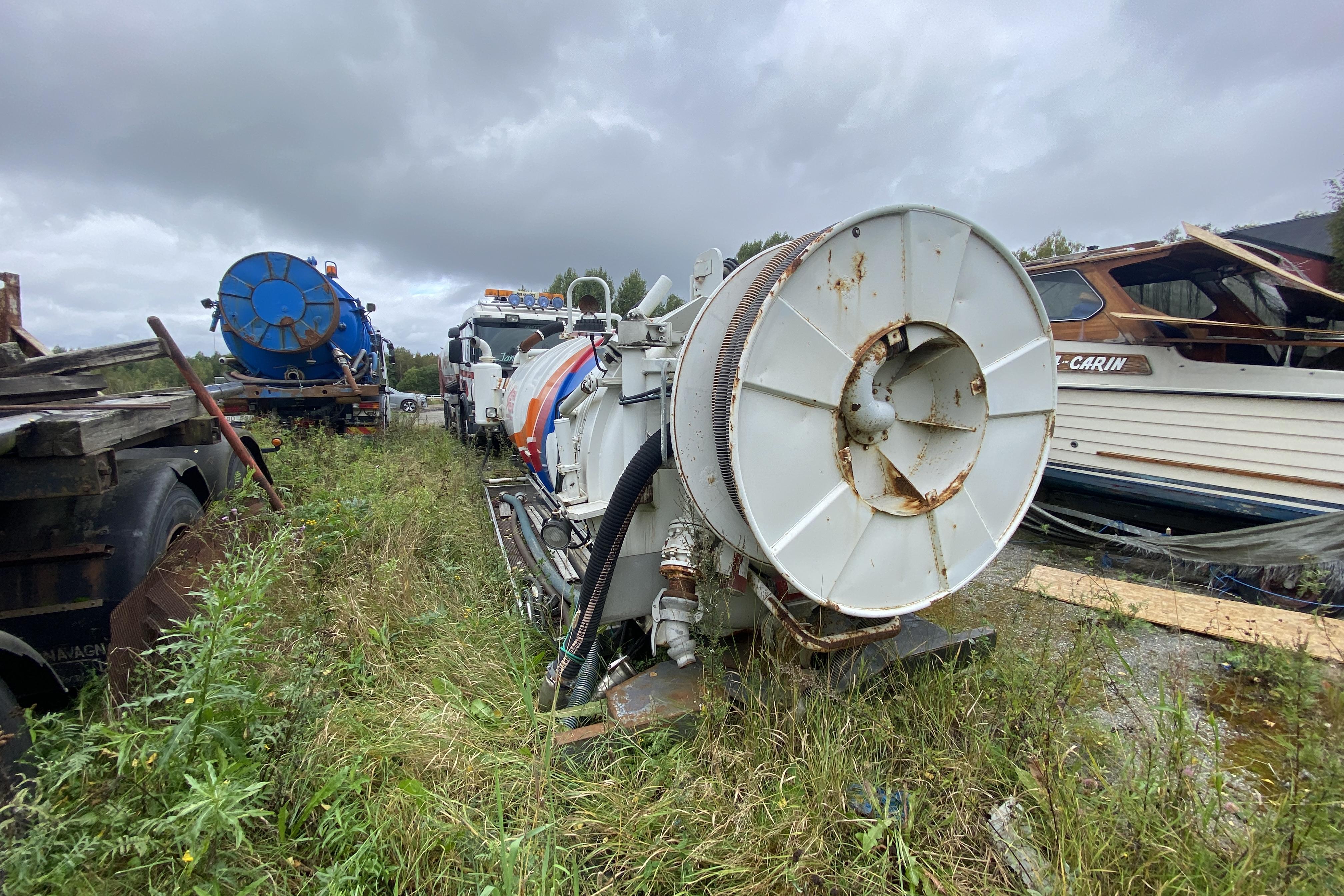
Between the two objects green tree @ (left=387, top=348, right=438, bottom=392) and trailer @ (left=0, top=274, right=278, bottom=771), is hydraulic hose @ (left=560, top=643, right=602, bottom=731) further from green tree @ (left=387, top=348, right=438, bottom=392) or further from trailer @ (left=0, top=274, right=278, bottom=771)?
green tree @ (left=387, top=348, right=438, bottom=392)

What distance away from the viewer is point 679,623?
6.54ft

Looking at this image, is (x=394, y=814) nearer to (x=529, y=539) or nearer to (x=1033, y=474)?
(x=529, y=539)

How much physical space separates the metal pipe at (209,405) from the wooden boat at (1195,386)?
6.27 meters

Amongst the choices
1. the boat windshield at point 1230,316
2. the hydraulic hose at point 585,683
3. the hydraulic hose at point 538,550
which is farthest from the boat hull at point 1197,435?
the hydraulic hose at point 585,683

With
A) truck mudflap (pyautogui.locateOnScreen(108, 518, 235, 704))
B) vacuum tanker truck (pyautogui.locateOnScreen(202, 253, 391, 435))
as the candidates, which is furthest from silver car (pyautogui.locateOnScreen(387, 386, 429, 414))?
truck mudflap (pyautogui.locateOnScreen(108, 518, 235, 704))

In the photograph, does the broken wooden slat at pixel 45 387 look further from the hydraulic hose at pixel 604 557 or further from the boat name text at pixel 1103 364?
the boat name text at pixel 1103 364

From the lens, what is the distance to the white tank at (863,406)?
1.62 meters

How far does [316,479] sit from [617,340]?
14.9 ft

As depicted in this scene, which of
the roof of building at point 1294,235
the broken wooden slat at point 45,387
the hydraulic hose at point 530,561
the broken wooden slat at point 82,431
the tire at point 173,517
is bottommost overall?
the hydraulic hose at point 530,561

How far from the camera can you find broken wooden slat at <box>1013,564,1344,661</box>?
3000mm

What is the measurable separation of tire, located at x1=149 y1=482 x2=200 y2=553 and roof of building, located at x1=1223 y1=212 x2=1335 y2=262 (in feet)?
30.7

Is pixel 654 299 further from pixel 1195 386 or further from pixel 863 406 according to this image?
pixel 1195 386

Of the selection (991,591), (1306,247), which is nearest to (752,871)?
(991,591)

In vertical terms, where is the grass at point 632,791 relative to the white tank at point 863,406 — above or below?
below
